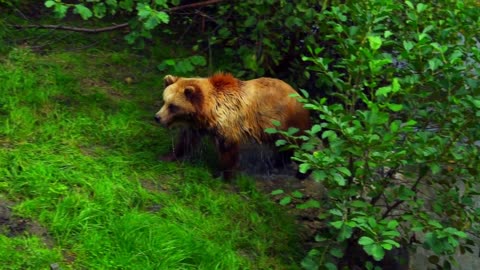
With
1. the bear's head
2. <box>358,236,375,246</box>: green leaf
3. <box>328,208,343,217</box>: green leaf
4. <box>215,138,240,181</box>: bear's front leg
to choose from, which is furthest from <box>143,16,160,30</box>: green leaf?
<box>358,236,375,246</box>: green leaf

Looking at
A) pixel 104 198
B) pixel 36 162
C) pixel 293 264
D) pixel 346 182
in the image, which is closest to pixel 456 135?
pixel 346 182

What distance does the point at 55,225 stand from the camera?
4.72 m

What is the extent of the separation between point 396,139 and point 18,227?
2.70m

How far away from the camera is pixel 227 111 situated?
20.0ft

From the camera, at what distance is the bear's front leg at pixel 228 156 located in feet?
19.7

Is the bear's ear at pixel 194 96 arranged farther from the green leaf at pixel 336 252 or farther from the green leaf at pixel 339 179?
the green leaf at pixel 336 252

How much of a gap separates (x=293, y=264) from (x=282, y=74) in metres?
2.57

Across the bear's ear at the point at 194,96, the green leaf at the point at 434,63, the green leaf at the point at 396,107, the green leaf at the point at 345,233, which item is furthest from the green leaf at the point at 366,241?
the bear's ear at the point at 194,96

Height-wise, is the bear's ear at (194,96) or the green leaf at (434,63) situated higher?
the green leaf at (434,63)

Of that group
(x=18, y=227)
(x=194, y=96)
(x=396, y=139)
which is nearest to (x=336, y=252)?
(x=396, y=139)

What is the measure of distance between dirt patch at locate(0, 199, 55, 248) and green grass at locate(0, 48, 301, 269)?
0.07 ft

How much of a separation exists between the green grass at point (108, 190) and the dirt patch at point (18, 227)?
20 millimetres

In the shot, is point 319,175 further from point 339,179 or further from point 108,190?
point 108,190

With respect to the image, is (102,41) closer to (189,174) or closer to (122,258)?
(189,174)
